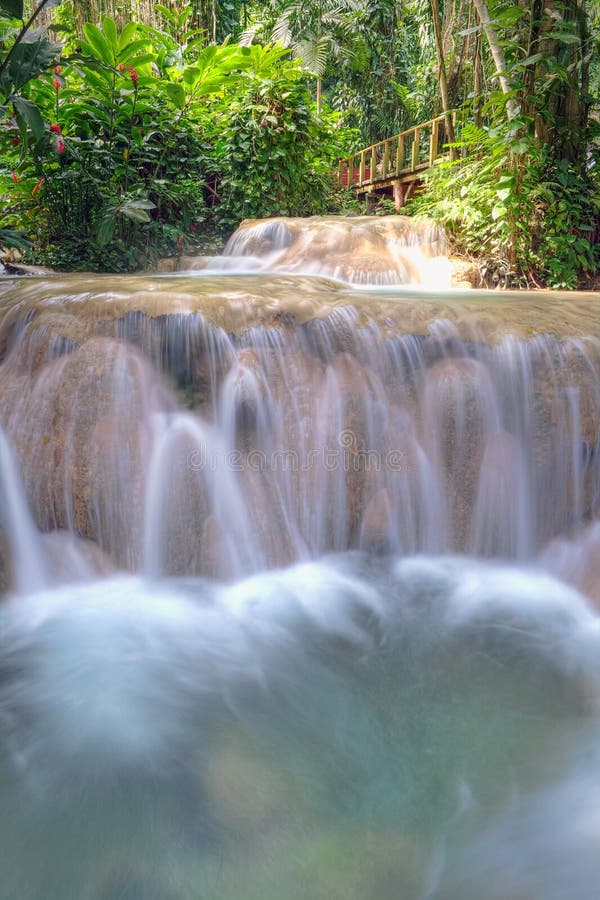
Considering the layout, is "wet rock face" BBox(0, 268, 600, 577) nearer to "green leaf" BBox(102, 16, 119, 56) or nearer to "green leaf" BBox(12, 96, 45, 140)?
"green leaf" BBox(12, 96, 45, 140)

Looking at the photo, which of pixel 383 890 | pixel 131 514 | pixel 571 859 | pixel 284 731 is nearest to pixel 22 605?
pixel 131 514

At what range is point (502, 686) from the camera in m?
2.45

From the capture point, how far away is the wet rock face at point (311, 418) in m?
3.32

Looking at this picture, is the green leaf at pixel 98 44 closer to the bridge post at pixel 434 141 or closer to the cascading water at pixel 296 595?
the cascading water at pixel 296 595

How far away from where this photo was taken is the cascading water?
72.0 inches

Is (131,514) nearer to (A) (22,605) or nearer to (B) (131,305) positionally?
(A) (22,605)

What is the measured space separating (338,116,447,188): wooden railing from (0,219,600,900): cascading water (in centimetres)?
877

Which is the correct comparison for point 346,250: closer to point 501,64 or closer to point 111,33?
point 501,64

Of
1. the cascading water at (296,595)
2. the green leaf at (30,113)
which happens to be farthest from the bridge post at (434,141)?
the green leaf at (30,113)

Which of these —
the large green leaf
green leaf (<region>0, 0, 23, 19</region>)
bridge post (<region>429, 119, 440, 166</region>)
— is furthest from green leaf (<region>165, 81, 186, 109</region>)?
bridge post (<region>429, 119, 440, 166</region>)

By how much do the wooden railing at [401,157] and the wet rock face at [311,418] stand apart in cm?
869

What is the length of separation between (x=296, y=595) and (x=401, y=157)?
13.1 m

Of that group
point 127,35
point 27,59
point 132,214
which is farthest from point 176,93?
point 27,59

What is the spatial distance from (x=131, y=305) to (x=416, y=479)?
190 cm
